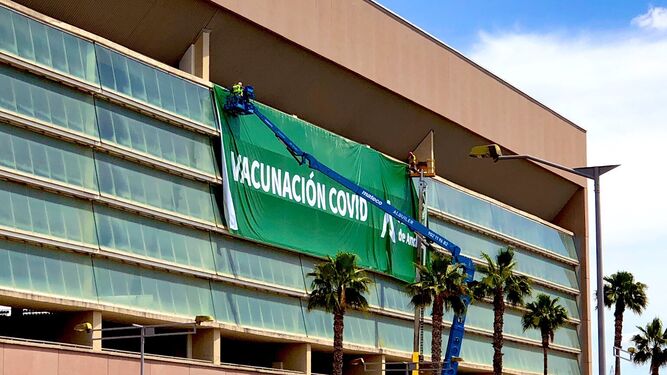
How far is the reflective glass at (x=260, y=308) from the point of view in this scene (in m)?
80.8

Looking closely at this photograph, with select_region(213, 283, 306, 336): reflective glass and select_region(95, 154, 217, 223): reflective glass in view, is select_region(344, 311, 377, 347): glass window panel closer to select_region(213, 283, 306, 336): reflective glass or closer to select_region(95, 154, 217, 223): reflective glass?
select_region(213, 283, 306, 336): reflective glass

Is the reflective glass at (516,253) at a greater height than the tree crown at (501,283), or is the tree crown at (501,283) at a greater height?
the reflective glass at (516,253)

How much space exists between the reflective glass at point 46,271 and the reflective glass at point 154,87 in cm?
962

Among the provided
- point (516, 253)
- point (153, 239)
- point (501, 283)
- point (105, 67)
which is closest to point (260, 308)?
point (153, 239)

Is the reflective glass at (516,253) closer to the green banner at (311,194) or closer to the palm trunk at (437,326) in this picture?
the green banner at (311,194)

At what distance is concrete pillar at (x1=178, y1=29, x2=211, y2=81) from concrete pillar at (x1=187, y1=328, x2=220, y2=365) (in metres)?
14.3

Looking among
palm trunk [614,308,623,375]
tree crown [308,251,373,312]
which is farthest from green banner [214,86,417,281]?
palm trunk [614,308,623,375]

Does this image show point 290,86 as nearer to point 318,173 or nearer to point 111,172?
point 318,173

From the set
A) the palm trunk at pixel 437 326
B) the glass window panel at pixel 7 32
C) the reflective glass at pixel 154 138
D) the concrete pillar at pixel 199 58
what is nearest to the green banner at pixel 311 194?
the concrete pillar at pixel 199 58

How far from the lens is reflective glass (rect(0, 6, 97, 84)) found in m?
66.8

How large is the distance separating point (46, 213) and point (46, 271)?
9.25 ft

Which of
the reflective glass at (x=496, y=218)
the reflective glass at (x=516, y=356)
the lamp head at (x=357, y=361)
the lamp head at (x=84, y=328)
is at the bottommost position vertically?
the lamp head at (x=84, y=328)

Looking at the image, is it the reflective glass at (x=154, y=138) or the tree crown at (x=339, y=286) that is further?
the tree crown at (x=339, y=286)

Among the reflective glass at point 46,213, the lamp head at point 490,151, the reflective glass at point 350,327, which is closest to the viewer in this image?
the lamp head at point 490,151
